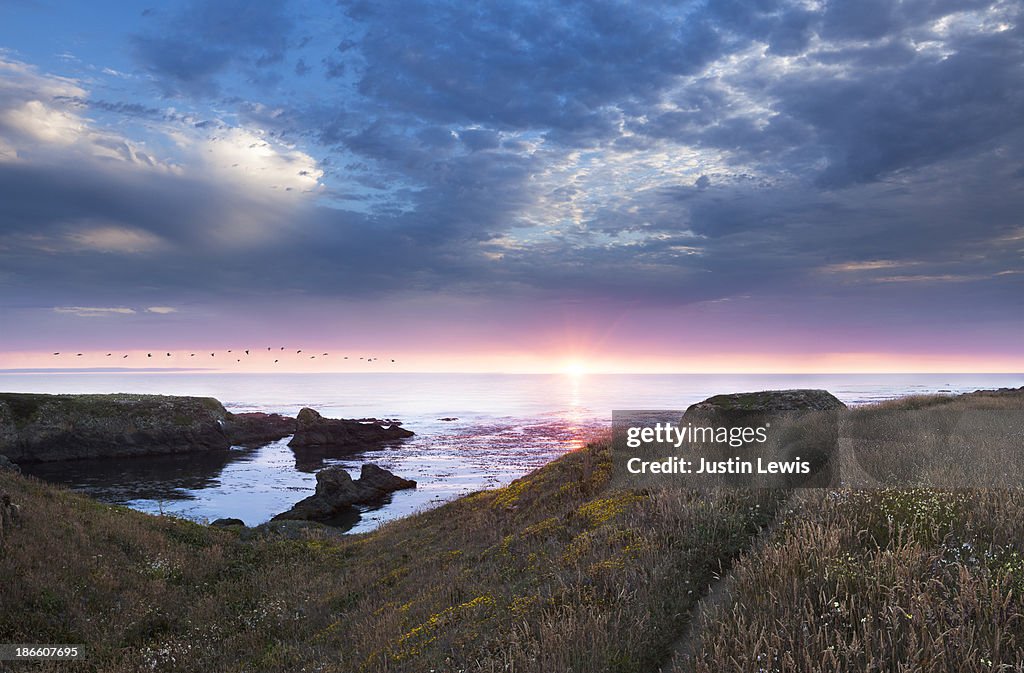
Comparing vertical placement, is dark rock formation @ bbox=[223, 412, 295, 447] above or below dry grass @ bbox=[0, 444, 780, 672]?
below

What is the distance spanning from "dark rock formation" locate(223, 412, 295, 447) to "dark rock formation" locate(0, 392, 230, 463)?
11.6 feet

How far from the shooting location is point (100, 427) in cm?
6206

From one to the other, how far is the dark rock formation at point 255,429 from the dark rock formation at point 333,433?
6758 millimetres

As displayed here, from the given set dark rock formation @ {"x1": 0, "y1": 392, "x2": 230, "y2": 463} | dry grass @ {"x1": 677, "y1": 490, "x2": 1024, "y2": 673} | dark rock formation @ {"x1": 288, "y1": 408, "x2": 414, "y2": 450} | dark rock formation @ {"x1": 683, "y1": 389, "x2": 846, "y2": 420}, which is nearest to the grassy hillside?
dry grass @ {"x1": 677, "y1": 490, "x2": 1024, "y2": 673}

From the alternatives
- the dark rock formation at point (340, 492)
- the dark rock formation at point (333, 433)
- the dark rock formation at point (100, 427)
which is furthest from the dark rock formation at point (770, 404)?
the dark rock formation at point (100, 427)

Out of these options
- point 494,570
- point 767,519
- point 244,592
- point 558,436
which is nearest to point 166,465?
point 558,436

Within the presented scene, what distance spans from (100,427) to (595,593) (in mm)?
71872

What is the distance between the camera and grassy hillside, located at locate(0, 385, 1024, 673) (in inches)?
195

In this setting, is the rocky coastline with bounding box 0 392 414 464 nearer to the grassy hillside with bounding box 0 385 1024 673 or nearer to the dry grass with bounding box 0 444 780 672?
the dry grass with bounding box 0 444 780 672

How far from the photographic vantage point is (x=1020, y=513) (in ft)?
21.9

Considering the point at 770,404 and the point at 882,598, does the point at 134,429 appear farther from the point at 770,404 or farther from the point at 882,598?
the point at 882,598

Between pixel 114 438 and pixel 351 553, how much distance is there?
5663cm

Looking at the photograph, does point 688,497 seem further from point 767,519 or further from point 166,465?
point 166,465

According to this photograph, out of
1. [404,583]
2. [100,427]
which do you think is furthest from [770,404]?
[100,427]
